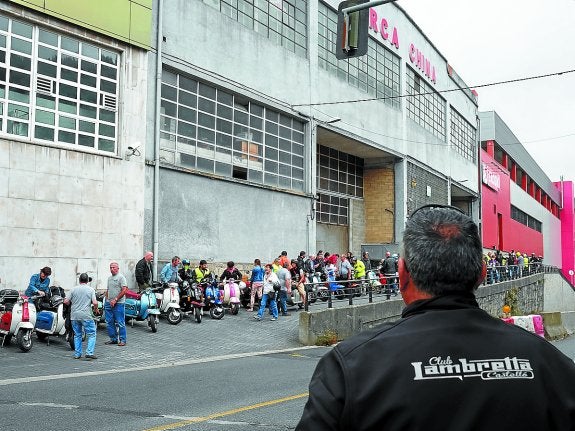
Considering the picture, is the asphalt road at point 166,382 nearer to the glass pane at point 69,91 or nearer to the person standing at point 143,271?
the person standing at point 143,271

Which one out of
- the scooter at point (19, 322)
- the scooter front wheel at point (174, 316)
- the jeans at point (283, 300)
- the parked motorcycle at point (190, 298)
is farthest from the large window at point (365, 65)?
the scooter at point (19, 322)

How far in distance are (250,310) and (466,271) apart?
18.2 metres

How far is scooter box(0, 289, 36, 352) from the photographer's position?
42.4 feet

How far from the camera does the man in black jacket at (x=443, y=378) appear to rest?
1804 mm

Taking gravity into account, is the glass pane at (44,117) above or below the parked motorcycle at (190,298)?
above

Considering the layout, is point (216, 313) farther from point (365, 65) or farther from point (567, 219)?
point (567, 219)

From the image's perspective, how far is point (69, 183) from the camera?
17.1 metres

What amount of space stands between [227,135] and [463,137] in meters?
28.4

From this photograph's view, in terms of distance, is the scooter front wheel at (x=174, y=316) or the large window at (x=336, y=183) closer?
the scooter front wheel at (x=174, y=316)

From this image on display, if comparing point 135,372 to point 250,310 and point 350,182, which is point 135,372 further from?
point 350,182

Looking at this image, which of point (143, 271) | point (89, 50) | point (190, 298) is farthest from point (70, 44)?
point (190, 298)

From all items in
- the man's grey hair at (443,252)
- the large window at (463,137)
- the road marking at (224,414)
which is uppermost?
the large window at (463,137)

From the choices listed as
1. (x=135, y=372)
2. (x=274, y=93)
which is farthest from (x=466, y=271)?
(x=274, y=93)

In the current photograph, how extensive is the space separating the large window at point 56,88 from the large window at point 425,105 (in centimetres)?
2106
